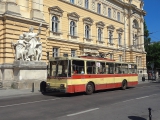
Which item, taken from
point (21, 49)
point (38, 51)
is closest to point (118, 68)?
point (38, 51)

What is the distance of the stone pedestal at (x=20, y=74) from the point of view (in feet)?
66.3

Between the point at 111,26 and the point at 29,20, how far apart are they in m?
19.5

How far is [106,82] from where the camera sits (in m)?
18.8

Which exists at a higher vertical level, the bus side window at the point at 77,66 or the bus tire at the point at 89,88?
the bus side window at the point at 77,66

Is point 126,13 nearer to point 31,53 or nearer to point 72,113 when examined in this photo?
point 31,53

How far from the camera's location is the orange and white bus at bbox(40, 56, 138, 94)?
605 inches

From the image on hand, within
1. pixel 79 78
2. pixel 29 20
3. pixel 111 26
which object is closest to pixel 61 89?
pixel 79 78

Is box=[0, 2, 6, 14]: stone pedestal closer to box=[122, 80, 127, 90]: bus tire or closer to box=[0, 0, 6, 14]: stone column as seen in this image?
box=[0, 0, 6, 14]: stone column

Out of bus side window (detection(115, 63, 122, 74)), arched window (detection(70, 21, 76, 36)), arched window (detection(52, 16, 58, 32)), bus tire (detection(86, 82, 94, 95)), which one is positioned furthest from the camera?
arched window (detection(70, 21, 76, 36))

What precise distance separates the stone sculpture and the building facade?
795 millimetres

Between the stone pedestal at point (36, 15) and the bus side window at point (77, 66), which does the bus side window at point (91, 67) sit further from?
the stone pedestal at point (36, 15)

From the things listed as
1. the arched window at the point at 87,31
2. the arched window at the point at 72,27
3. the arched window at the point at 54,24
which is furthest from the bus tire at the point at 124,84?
the arched window at the point at 87,31

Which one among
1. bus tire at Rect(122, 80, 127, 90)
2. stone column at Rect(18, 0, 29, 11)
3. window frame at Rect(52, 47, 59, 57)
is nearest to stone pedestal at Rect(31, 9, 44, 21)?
stone column at Rect(18, 0, 29, 11)

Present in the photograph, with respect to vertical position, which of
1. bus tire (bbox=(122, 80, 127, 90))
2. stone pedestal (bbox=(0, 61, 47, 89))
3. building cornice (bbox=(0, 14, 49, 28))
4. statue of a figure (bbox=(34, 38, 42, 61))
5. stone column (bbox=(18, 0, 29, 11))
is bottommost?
bus tire (bbox=(122, 80, 127, 90))
